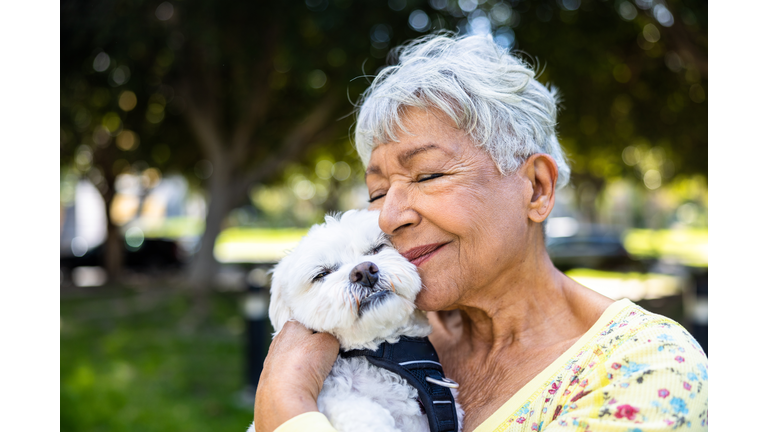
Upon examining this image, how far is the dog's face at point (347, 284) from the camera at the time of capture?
1.77 meters

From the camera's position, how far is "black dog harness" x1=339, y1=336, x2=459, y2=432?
1.65 meters

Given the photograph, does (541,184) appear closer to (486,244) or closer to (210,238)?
(486,244)

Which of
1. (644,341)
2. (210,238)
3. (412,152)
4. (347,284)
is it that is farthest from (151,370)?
(644,341)

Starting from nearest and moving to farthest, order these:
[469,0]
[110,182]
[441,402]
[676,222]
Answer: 1. [441,402]
2. [469,0]
3. [110,182]
4. [676,222]

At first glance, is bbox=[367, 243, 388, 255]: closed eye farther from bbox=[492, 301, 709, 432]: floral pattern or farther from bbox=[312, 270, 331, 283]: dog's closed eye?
bbox=[492, 301, 709, 432]: floral pattern

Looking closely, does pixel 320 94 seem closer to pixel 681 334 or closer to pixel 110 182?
pixel 110 182

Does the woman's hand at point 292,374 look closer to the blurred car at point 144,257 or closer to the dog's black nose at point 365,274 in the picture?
the dog's black nose at point 365,274

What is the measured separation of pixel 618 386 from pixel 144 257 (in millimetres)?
23889

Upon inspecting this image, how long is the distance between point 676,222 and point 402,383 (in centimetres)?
6257

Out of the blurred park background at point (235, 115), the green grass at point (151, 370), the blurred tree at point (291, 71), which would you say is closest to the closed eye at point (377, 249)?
the blurred park background at point (235, 115)

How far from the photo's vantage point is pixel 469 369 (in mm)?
2047

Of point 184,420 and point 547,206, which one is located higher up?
point 547,206

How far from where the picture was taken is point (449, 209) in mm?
1758

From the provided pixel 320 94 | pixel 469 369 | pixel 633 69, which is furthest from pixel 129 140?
pixel 469 369
